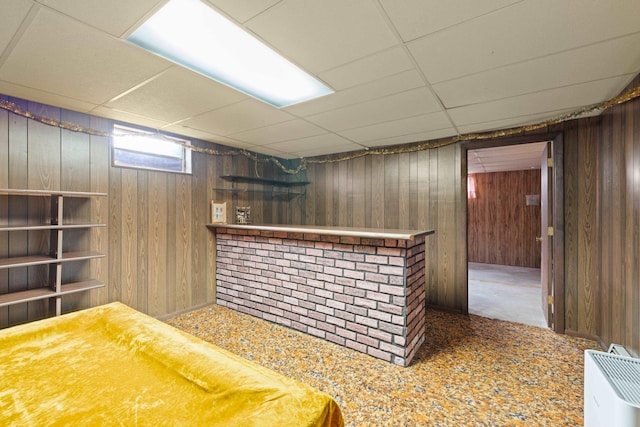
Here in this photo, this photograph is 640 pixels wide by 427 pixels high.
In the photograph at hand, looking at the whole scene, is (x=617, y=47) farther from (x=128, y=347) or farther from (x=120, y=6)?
A: (x=128, y=347)

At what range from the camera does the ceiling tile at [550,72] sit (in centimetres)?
164

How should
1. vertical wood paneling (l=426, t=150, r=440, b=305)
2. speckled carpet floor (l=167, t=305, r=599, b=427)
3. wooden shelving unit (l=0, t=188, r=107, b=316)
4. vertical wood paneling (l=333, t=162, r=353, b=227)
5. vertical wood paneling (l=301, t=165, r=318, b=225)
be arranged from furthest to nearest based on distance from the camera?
1. vertical wood paneling (l=301, t=165, r=318, b=225)
2. vertical wood paneling (l=333, t=162, r=353, b=227)
3. vertical wood paneling (l=426, t=150, r=440, b=305)
4. wooden shelving unit (l=0, t=188, r=107, b=316)
5. speckled carpet floor (l=167, t=305, r=599, b=427)

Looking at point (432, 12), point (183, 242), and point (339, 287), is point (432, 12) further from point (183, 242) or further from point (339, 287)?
point (183, 242)

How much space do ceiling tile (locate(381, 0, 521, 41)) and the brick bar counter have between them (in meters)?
1.36

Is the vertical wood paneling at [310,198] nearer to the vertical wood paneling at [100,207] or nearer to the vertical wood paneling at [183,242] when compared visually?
the vertical wood paneling at [183,242]

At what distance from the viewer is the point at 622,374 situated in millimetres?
1358

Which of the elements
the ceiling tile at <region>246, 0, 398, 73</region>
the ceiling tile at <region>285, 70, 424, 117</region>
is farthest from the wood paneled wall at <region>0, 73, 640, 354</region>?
the ceiling tile at <region>246, 0, 398, 73</region>

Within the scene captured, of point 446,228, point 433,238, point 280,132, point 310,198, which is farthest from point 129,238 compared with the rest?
point 446,228

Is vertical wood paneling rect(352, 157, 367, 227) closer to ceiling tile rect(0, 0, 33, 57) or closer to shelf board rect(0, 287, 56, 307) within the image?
shelf board rect(0, 287, 56, 307)

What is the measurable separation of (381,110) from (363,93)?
44cm

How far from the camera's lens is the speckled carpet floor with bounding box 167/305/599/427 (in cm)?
181

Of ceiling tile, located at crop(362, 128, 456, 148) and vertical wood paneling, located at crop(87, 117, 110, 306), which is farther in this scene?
ceiling tile, located at crop(362, 128, 456, 148)

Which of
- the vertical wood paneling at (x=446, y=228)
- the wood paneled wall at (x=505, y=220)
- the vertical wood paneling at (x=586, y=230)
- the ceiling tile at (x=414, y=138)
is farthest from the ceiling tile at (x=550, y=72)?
the wood paneled wall at (x=505, y=220)

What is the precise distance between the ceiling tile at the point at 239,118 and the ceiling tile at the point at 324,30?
87 cm
